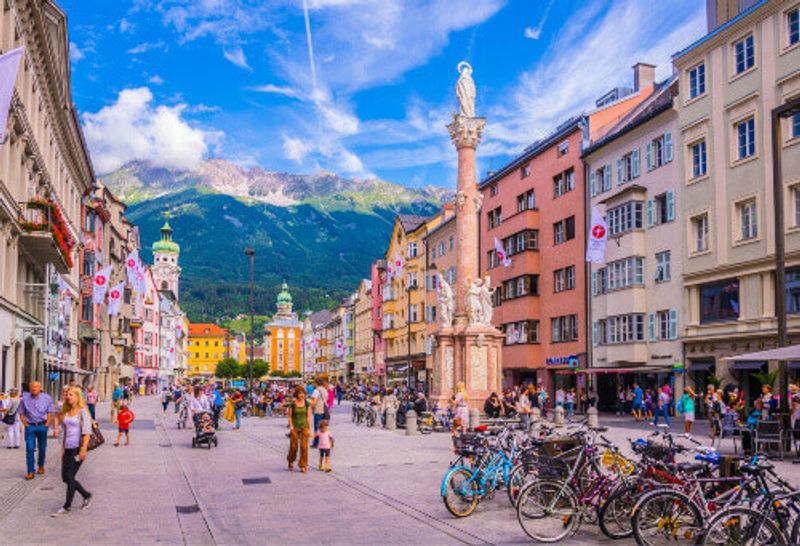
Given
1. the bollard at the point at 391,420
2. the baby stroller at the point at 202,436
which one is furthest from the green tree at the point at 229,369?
the baby stroller at the point at 202,436

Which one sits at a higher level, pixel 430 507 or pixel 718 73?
pixel 718 73

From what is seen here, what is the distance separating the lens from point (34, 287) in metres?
35.5

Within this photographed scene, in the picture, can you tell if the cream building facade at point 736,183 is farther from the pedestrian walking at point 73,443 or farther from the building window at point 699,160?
the pedestrian walking at point 73,443

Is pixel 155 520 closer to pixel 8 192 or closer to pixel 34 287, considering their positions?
pixel 8 192

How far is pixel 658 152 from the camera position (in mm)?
42562

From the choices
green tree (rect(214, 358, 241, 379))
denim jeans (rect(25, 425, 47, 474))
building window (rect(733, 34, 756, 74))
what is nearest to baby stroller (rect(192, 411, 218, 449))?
denim jeans (rect(25, 425, 47, 474))

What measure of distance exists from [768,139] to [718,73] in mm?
4630

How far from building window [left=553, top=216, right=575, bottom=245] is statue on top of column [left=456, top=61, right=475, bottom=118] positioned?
44.7 feet

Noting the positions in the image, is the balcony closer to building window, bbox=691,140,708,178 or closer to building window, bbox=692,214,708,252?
building window, bbox=692,214,708,252

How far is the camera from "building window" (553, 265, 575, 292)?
169ft

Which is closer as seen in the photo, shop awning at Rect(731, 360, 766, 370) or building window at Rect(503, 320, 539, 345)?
shop awning at Rect(731, 360, 766, 370)

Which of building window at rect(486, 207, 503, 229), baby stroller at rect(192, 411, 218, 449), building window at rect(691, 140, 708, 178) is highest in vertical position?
building window at rect(486, 207, 503, 229)

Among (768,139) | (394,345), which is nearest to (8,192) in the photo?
(768,139)

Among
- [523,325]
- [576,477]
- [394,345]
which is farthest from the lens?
[394,345]
